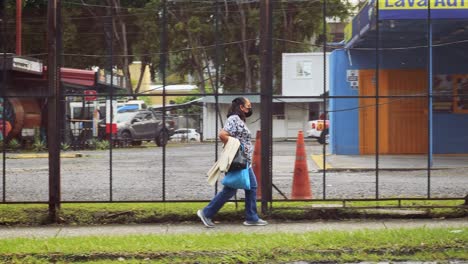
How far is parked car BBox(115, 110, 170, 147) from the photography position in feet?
49.0

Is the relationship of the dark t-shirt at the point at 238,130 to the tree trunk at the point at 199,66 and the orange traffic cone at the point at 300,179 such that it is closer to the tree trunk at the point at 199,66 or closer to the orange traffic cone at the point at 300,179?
the tree trunk at the point at 199,66

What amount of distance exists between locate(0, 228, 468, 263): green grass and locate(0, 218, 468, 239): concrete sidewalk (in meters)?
0.73

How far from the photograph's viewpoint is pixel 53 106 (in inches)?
349

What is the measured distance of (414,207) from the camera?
9117mm

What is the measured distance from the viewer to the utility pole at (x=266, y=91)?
29.3 feet

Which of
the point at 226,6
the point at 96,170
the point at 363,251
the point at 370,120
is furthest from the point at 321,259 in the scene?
the point at 96,170

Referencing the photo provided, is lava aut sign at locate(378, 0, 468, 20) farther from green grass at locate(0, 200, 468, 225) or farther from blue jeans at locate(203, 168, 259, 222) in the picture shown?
blue jeans at locate(203, 168, 259, 222)

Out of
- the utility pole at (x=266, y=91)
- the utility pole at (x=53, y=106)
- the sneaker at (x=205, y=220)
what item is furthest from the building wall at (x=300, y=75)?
the utility pole at (x=53, y=106)

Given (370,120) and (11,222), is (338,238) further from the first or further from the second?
(370,120)

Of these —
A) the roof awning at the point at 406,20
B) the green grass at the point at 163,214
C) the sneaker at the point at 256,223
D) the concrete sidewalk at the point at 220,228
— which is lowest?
the concrete sidewalk at the point at 220,228

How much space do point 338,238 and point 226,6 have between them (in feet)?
16.4

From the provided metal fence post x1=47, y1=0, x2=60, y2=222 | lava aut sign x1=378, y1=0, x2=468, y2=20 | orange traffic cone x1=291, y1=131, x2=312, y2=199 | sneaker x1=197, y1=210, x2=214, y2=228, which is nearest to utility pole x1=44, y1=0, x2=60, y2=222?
metal fence post x1=47, y1=0, x2=60, y2=222

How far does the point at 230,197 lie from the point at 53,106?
9.46ft

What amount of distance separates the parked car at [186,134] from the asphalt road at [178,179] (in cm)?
29
